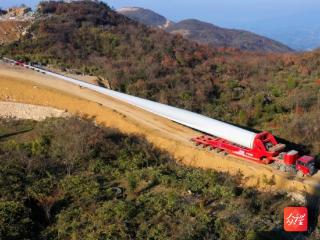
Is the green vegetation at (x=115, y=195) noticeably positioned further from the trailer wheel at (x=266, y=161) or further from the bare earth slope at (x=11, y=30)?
the bare earth slope at (x=11, y=30)

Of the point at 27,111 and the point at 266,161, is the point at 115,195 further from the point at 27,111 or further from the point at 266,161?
the point at 27,111

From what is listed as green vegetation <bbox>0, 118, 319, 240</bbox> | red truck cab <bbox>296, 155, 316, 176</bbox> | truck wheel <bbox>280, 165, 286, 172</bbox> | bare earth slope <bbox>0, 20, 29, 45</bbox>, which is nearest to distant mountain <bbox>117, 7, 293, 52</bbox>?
bare earth slope <bbox>0, 20, 29, 45</bbox>

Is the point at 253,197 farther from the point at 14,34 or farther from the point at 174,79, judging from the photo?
the point at 14,34

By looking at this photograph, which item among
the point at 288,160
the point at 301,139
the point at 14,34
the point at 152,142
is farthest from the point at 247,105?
the point at 14,34

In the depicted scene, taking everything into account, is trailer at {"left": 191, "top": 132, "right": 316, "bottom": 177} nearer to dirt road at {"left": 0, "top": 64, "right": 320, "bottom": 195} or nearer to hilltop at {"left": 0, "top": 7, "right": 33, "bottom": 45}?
dirt road at {"left": 0, "top": 64, "right": 320, "bottom": 195}

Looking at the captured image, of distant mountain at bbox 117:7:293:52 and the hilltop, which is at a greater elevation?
distant mountain at bbox 117:7:293:52
